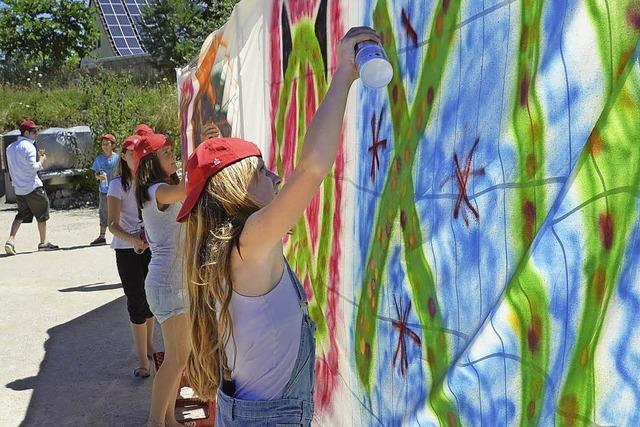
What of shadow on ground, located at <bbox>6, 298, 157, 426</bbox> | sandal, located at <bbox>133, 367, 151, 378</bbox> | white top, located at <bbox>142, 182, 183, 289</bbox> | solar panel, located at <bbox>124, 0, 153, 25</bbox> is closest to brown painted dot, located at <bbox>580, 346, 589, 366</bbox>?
white top, located at <bbox>142, 182, 183, 289</bbox>

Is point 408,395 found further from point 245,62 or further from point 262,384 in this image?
point 245,62

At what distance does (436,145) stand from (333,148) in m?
0.24

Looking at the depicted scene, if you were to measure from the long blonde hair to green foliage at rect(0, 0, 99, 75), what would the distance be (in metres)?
36.0

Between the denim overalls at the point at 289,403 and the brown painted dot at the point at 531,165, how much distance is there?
1.03m

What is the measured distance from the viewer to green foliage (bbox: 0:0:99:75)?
36031mm

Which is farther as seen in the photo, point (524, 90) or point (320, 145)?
point (320, 145)

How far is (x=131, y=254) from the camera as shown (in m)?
5.29

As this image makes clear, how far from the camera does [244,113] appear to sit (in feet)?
14.8

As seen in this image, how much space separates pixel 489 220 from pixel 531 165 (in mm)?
193

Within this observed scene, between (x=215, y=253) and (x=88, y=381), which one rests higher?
(x=215, y=253)

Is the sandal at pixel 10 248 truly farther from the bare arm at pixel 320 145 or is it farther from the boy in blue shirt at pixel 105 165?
the bare arm at pixel 320 145

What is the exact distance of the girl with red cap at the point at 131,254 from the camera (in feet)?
17.0

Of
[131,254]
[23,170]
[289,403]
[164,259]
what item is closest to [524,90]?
[289,403]

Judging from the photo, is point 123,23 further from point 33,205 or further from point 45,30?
point 33,205
